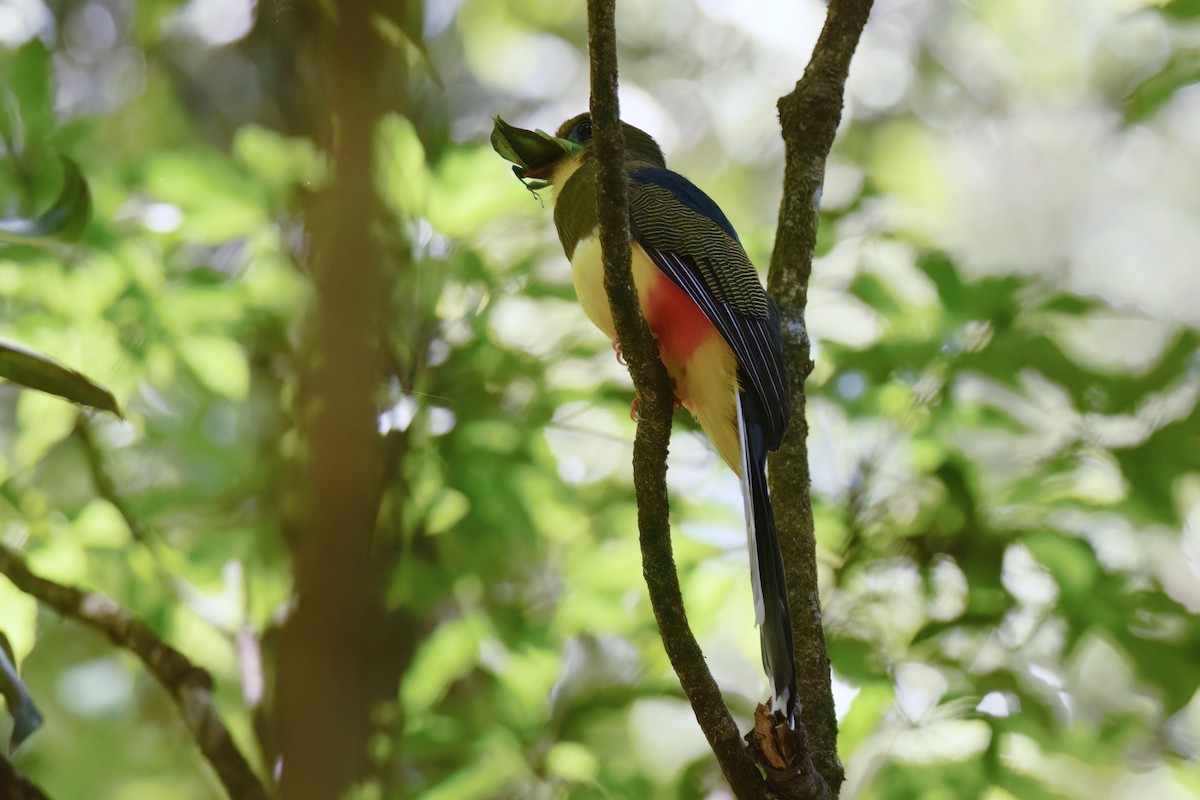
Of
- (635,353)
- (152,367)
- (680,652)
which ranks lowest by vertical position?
(680,652)

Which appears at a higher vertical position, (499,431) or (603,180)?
(499,431)

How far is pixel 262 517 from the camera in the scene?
1.63 meters

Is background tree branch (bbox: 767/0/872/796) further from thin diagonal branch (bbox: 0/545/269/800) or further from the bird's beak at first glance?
thin diagonal branch (bbox: 0/545/269/800)

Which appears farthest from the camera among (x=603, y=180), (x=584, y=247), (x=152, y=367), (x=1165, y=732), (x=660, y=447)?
(x=1165, y=732)

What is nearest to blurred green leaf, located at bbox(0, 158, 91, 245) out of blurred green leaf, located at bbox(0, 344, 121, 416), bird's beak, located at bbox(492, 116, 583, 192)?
blurred green leaf, located at bbox(0, 344, 121, 416)

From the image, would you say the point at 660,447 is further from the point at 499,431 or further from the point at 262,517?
the point at 499,431

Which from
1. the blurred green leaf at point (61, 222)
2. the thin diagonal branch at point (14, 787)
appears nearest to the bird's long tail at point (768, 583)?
the thin diagonal branch at point (14, 787)

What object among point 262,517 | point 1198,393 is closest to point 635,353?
point 262,517

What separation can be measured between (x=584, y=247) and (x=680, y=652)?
61 cm

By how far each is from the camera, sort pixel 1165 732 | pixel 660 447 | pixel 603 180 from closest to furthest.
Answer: pixel 603 180, pixel 660 447, pixel 1165 732

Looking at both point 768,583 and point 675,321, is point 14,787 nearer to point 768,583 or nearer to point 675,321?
point 768,583

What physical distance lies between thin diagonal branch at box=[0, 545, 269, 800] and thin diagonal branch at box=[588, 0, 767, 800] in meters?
0.76

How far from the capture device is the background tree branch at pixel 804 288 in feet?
4.69

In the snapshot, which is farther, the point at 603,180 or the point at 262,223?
the point at 262,223
